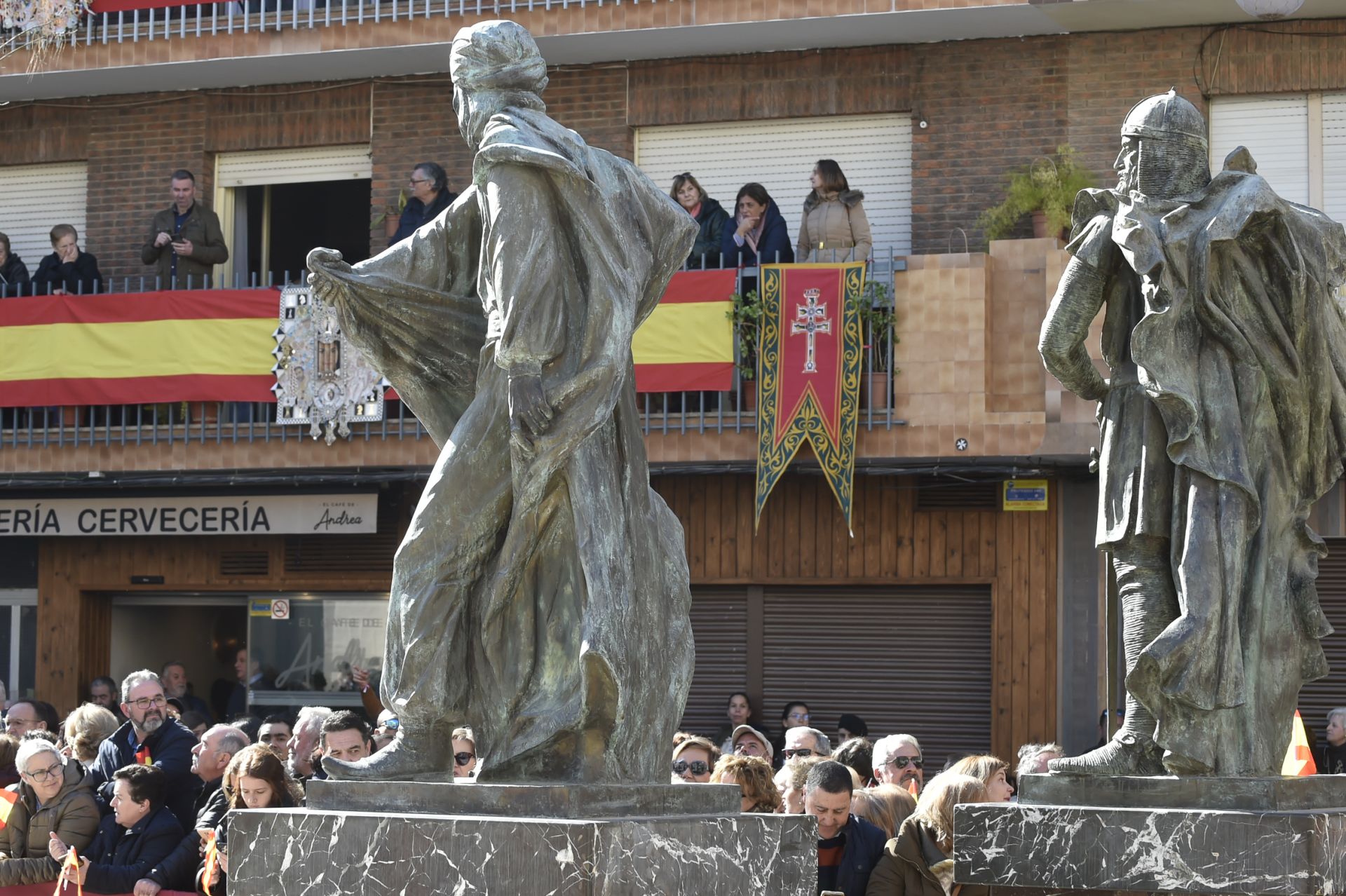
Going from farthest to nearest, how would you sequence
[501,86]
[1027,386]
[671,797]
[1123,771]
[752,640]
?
[752,640] → [1027,386] → [1123,771] → [501,86] → [671,797]

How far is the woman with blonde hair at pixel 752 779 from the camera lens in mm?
9219

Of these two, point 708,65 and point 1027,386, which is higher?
point 708,65

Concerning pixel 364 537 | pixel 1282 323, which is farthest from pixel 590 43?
pixel 1282 323

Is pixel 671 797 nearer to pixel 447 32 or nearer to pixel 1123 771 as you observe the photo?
pixel 1123 771

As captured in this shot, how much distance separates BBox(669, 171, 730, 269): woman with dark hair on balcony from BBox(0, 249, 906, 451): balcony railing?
0.42 meters

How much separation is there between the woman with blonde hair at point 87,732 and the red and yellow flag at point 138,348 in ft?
24.1

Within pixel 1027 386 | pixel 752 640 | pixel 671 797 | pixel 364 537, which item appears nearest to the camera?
pixel 671 797

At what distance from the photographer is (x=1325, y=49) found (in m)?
19.3

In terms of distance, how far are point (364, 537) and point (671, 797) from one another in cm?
1569

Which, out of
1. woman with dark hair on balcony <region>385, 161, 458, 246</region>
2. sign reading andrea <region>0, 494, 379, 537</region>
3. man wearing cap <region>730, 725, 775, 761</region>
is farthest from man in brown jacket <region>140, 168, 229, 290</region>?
man wearing cap <region>730, 725, 775, 761</region>

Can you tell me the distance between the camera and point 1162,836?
260 inches

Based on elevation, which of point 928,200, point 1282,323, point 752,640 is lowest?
point 752,640

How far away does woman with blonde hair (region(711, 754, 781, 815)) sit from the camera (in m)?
9.22

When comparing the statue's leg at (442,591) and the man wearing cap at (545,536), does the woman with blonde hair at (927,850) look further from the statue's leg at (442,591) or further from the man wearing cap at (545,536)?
the statue's leg at (442,591)
